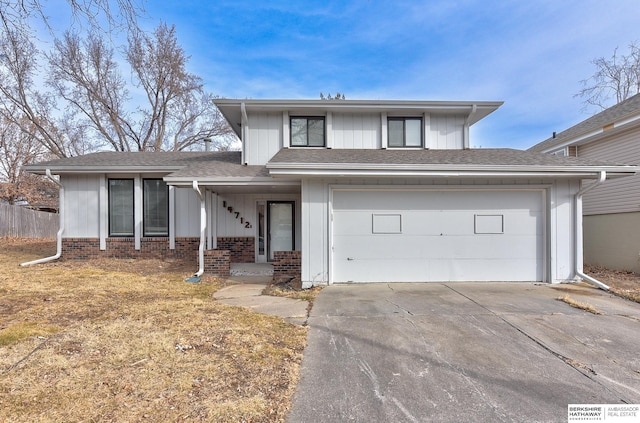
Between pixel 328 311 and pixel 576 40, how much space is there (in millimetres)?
13890

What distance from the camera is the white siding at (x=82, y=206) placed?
384 inches

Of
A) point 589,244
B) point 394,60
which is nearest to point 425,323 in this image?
point 589,244

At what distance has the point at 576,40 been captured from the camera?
11.2 meters

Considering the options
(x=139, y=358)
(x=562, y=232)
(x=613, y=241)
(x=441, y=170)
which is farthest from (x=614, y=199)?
(x=139, y=358)

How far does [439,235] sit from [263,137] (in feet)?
18.6

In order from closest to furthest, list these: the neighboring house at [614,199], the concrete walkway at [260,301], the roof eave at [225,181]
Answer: the concrete walkway at [260,301] < the roof eave at [225,181] < the neighboring house at [614,199]

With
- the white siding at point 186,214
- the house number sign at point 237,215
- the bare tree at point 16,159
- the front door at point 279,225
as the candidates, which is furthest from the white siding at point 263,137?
the bare tree at point 16,159

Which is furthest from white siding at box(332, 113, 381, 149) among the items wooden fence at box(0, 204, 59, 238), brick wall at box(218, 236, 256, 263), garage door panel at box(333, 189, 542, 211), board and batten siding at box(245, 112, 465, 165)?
wooden fence at box(0, 204, 59, 238)

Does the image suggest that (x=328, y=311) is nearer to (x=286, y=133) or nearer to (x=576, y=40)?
(x=286, y=133)

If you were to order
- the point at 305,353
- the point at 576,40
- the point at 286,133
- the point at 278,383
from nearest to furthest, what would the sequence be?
the point at 278,383 < the point at 305,353 < the point at 286,133 < the point at 576,40

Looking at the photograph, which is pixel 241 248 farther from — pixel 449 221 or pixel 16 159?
pixel 16 159

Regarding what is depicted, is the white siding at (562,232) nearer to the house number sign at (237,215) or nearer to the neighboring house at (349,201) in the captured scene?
the neighboring house at (349,201)

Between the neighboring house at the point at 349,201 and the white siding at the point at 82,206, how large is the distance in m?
0.03

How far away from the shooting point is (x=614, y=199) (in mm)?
9516
